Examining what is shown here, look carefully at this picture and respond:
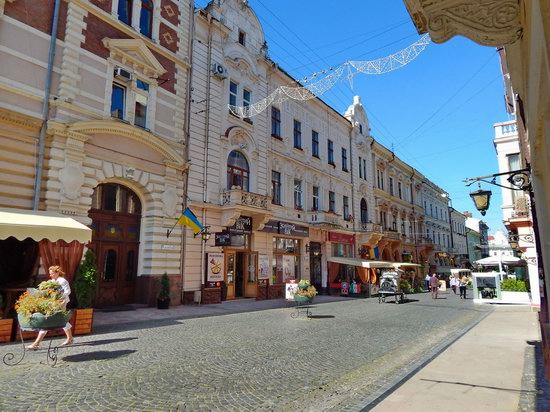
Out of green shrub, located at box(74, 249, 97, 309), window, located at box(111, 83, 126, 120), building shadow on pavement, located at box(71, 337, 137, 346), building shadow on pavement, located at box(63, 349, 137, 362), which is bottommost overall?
building shadow on pavement, located at box(63, 349, 137, 362)

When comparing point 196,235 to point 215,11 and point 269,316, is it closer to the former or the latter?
point 269,316

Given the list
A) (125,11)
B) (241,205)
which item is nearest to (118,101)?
(125,11)

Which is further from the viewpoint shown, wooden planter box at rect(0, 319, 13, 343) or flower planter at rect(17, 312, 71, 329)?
wooden planter box at rect(0, 319, 13, 343)

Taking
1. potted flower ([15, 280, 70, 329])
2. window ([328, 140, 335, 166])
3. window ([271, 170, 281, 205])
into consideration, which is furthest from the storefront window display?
potted flower ([15, 280, 70, 329])

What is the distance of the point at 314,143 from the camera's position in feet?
96.6

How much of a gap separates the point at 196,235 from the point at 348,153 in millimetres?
Answer: 19970

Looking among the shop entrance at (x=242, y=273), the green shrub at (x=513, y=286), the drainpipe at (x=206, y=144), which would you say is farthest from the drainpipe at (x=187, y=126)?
the green shrub at (x=513, y=286)

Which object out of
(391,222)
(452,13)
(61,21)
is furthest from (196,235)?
(391,222)

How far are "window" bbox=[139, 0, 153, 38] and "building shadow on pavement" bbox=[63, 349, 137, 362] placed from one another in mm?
14533

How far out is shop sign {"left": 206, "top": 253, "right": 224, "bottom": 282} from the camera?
1839 cm

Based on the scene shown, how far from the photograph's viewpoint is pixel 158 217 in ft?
54.0

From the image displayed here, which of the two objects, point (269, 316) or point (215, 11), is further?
point (215, 11)

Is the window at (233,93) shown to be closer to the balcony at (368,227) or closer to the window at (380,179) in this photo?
the balcony at (368,227)

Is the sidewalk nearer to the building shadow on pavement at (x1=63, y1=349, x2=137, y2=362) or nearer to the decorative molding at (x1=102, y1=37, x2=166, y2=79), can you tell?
the building shadow on pavement at (x1=63, y1=349, x2=137, y2=362)
